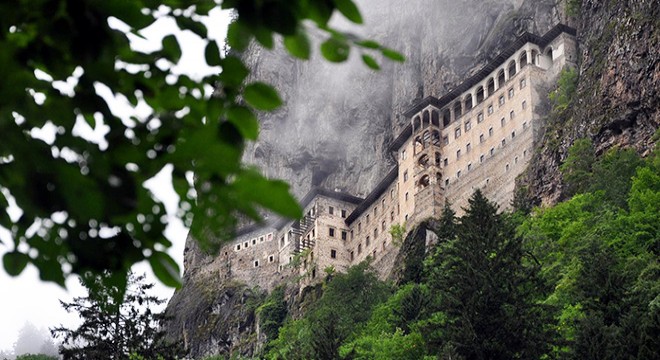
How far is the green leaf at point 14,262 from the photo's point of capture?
13.4ft

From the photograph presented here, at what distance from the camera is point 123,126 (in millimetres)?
4074

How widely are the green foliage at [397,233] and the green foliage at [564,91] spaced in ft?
53.1

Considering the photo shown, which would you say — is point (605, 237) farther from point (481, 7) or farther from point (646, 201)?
point (481, 7)

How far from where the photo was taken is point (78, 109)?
13.5 feet

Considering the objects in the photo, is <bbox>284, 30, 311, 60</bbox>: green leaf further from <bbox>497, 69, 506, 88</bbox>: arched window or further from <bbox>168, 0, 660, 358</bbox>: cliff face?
<bbox>497, 69, 506, 88</bbox>: arched window

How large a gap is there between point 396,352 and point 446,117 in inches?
1578

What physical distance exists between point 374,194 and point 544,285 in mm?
50739

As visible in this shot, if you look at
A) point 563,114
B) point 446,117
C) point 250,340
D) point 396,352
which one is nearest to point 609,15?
point 563,114

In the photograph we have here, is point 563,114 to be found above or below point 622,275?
above

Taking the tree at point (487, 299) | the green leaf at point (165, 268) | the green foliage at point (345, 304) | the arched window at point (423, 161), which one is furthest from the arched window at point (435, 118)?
the green leaf at point (165, 268)

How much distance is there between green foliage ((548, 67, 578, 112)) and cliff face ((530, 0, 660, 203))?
1.00 meters

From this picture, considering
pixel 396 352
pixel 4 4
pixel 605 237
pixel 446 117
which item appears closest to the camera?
pixel 4 4

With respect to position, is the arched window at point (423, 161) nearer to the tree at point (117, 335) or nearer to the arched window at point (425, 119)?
the arched window at point (425, 119)

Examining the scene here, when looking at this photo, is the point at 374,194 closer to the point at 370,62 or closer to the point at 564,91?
the point at 564,91
